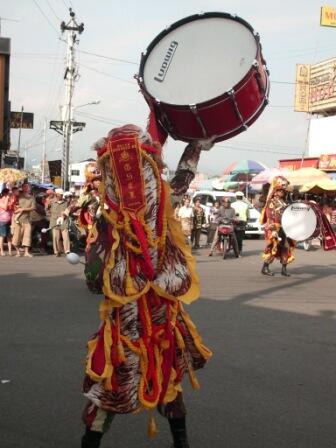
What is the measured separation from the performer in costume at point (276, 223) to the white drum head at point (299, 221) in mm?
297

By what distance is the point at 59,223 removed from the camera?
47.2 feet

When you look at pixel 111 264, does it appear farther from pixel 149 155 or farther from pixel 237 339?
pixel 237 339

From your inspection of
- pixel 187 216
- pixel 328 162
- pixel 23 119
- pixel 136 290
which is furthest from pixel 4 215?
pixel 23 119

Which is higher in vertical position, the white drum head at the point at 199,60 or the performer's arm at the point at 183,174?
the white drum head at the point at 199,60

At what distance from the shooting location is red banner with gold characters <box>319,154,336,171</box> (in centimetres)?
3206

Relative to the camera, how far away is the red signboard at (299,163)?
111ft

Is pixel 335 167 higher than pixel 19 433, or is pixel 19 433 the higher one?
pixel 335 167

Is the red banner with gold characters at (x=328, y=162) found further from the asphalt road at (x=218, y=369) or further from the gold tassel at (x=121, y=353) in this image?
the gold tassel at (x=121, y=353)

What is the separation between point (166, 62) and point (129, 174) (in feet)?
2.48

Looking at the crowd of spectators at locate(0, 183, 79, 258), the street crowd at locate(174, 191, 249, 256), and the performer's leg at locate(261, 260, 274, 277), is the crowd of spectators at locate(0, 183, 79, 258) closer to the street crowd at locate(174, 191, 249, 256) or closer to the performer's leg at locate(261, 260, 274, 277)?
the street crowd at locate(174, 191, 249, 256)

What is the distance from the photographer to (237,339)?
6.21 m

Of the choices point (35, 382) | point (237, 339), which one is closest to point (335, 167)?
point (237, 339)

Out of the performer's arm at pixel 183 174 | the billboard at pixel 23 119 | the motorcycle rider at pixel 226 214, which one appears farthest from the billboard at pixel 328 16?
the billboard at pixel 23 119

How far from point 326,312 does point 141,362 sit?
17.6 ft
